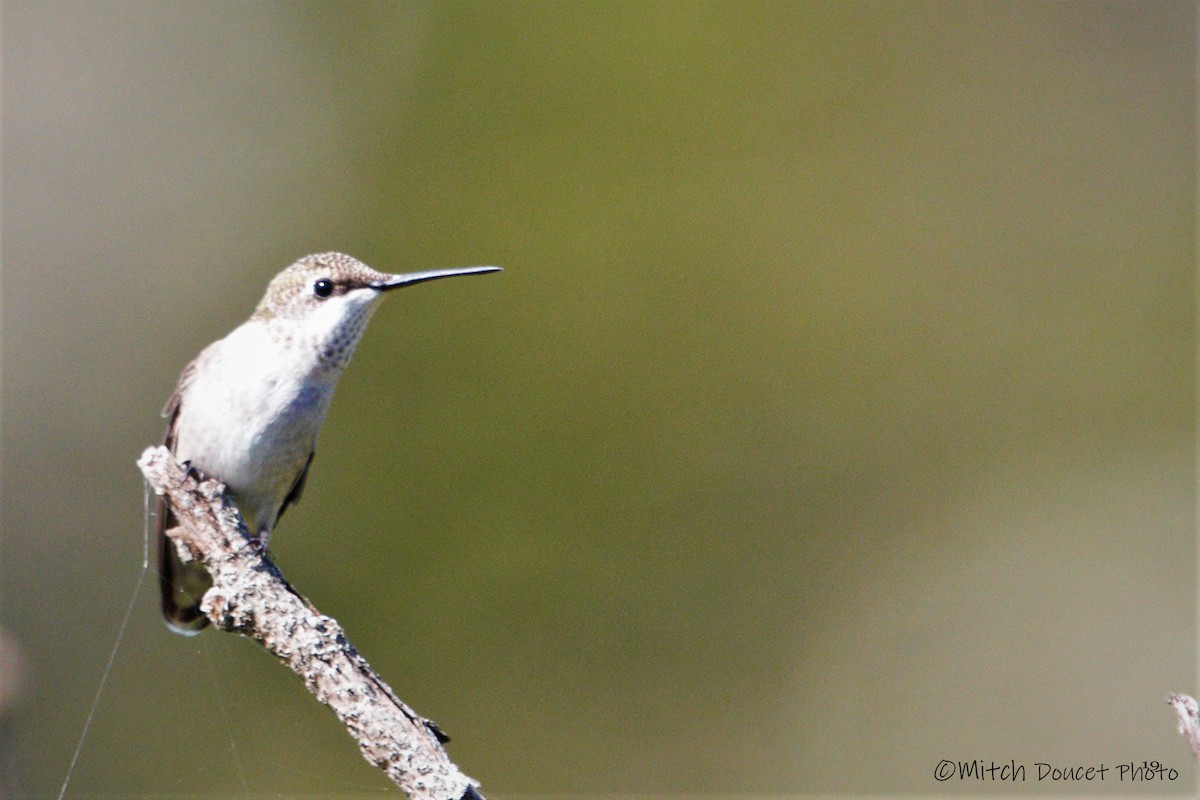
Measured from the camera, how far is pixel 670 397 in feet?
16.9

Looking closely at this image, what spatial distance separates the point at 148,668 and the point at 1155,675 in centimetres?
479

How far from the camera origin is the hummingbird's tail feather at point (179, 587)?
3275mm

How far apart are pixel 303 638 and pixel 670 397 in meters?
3.25

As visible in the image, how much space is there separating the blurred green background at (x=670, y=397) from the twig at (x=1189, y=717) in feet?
8.88

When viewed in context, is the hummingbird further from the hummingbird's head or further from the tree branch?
the tree branch

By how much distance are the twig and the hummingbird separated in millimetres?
2045

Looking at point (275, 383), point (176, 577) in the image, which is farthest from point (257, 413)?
point (176, 577)

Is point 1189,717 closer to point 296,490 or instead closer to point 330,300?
point 330,300

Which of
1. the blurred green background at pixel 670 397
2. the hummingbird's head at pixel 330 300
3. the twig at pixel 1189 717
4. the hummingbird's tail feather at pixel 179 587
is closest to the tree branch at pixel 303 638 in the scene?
the hummingbird's head at pixel 330 300

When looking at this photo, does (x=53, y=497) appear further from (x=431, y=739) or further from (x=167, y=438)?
(x=431, y=739)

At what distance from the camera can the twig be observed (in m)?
1.61

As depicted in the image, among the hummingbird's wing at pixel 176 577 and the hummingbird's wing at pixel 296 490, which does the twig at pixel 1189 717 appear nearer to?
the hummingbird's wing at pixel 296 490

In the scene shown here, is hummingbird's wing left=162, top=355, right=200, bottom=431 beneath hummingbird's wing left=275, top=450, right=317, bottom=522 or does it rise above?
→ above

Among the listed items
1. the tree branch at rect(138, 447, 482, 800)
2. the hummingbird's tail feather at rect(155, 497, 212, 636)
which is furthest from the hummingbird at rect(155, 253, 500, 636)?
the tree branch at rect(138, 447, 482, 800)
